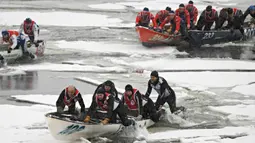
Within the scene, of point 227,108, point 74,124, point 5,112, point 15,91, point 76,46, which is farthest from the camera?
point 76,46

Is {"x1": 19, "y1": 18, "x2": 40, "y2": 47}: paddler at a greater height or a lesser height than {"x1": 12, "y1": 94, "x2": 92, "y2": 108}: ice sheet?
greater

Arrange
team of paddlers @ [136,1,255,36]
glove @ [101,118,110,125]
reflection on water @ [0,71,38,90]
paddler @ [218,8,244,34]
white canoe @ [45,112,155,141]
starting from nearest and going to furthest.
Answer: white canoe @ [45,112,155,141], glove @ [101,118,110,125], reflection on water @ [0,71,38,90], team of paddlers @ [136,1,255,36], paddler @ [218,8,244,34]

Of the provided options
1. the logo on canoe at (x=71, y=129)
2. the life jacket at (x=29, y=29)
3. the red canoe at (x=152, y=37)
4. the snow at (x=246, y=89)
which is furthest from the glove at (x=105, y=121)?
the red canoe at (x=152, y=37)

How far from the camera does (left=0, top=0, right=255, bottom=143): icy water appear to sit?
13109 millimetres

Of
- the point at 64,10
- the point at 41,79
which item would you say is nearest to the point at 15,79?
the point at 41,79

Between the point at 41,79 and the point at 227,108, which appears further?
the point at 41,79

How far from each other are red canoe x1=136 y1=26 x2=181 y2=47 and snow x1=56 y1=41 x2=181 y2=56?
29 centimetres

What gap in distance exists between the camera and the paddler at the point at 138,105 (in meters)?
13.1

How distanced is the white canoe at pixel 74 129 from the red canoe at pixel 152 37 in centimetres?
1093

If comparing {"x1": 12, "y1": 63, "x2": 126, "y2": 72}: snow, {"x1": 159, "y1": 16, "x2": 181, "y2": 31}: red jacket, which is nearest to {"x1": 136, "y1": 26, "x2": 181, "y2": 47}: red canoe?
{"x1": 159, "y1": 16, "x2": 181, "y2": 31}: red jacket

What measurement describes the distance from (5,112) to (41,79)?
13.5 feet

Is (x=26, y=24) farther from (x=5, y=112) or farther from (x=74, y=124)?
(x=74, y=124)

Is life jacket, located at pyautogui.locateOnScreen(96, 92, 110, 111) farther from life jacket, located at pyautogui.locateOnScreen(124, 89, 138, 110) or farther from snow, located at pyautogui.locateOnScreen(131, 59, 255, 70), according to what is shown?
snow, located at pyautogui.locateOnScreen(131, 59, 255, 70)

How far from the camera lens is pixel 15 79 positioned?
58.6 feet
